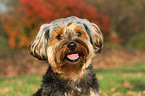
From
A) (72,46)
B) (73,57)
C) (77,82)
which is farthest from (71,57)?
A: (77,82)

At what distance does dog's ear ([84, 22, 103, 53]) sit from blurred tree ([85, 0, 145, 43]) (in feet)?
86.3

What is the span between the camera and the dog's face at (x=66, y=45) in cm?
373

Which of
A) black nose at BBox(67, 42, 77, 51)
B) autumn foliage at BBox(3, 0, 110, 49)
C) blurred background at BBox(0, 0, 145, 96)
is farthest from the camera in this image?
autumn foliage at BBox(3, 0, 110, 49)

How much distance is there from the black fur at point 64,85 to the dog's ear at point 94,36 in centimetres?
54

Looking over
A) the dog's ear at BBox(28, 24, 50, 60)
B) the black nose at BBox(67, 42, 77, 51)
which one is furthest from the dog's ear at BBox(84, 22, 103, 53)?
the dog's ear at BBox(28, 24, 50, 60)

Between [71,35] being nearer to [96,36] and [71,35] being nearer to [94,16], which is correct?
[96,36]

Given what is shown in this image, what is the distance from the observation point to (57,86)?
390 centimetres

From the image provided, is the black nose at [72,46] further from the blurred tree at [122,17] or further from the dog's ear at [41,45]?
the blurred tree at [122,17]

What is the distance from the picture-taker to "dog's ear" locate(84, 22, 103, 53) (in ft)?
13.2

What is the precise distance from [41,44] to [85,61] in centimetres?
86

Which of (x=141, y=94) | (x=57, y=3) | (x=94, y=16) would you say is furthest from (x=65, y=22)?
(x=94, y=16)

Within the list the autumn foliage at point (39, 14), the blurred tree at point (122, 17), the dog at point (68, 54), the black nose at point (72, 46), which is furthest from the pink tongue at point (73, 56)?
the blurred tree at point (122, 17)

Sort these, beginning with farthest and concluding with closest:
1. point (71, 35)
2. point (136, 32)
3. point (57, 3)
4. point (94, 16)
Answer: point (136, 32) < point (94, 16) < point (57, 3) < point (71, 35)

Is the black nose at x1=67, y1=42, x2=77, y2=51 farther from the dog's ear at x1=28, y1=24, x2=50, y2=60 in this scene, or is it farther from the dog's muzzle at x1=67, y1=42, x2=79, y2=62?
the dog's ear at x1=28, y1=24, x2=50, y2=60
